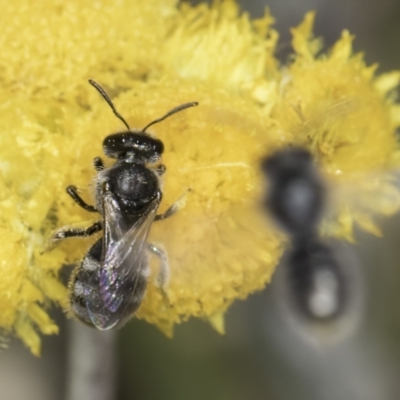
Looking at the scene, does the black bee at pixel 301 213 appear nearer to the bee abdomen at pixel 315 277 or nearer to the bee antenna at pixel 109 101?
the bee abdomen at pixel 315 277

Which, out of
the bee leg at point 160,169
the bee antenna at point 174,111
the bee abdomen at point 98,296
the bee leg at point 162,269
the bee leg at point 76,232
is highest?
the bee antenna at point 174,111

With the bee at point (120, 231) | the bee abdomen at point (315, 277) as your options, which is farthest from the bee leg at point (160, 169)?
the bee abdomen at point (315, 277)

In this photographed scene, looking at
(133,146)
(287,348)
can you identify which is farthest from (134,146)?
(287,348)

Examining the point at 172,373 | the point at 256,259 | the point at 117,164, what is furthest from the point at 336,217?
the point at 172,373

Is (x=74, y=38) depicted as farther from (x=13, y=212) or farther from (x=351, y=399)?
(x=351, y=399)

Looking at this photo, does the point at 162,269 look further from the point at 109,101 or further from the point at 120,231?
the point at 109,101

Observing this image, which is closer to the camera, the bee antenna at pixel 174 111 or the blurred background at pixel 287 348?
the bee antenna at pixel 174 111

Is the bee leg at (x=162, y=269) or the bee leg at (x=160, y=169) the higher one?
the bee leg at (x=160, y=169)

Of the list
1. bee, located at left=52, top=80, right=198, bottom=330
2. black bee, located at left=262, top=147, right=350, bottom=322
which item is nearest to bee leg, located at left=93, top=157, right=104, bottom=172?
bee, located at left=52, top=80, right=198, bottom=330
